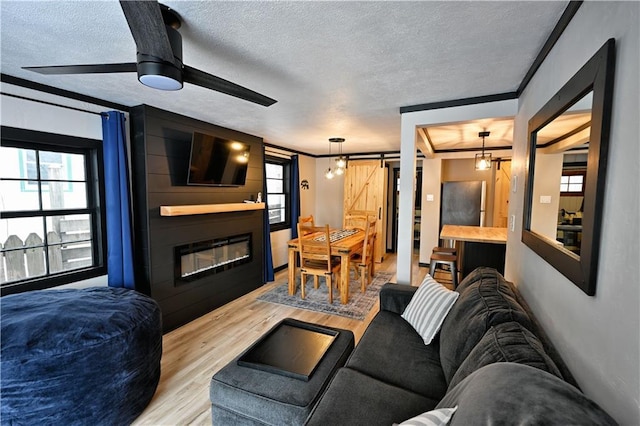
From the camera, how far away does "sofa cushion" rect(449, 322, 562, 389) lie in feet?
3.39

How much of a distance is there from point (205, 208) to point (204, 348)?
4.97 ft

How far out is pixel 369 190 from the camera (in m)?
6.04

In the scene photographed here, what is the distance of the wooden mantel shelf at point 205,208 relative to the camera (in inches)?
119

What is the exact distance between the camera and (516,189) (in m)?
2.34

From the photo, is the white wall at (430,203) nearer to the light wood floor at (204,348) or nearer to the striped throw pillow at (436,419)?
the light wood floor at (204,348)

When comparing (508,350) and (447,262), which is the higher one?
(508,350)

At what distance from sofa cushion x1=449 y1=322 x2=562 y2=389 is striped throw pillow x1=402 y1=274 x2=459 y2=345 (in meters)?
0.61

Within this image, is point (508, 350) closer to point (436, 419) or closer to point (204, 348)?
point (436, 419)

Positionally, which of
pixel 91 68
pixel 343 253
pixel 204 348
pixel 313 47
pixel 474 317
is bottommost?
pixel 204 348

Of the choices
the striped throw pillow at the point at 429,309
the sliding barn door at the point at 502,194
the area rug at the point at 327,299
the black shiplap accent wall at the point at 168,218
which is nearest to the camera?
the striped throw pillow at the point at 429,309

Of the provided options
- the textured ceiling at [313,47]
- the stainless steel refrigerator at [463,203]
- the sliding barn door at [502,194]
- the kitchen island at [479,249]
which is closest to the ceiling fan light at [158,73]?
the textured ceiling at [313,47]

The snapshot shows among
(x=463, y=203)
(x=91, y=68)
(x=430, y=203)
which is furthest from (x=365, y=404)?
(x=463, y=203)

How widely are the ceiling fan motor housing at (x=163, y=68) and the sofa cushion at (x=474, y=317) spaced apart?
6.46ft

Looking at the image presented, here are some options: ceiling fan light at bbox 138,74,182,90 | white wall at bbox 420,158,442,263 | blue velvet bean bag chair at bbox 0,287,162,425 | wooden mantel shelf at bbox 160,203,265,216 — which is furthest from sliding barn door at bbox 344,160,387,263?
ceiling fan light at bbox 138,74,182,90
